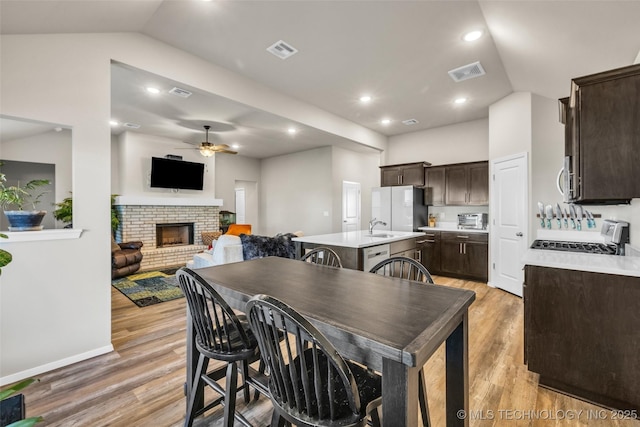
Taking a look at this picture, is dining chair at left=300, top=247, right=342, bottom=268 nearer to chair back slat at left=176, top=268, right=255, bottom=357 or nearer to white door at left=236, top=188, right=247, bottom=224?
chair back slat at left=176, top=268, right=255, bottom=357

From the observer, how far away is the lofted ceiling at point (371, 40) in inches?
87.8

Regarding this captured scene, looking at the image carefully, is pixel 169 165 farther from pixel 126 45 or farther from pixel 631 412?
pixel 631 412

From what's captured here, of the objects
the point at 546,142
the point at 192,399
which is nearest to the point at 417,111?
the point at 546,142

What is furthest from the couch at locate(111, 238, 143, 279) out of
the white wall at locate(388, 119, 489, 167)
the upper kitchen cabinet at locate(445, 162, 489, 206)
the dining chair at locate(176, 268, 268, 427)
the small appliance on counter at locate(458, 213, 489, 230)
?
the small appliance on counter at locate(458, 213, 489, 230)

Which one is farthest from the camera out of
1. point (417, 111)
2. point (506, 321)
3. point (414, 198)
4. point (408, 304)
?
point (414, 198)

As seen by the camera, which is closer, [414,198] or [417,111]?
[417,111]

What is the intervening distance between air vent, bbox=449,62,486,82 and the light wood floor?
3088mm

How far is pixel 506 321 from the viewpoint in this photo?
3172 millimetres

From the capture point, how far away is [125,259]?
5105 millimetres

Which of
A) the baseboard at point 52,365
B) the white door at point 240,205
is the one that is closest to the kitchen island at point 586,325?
the baseboard at point 52,365

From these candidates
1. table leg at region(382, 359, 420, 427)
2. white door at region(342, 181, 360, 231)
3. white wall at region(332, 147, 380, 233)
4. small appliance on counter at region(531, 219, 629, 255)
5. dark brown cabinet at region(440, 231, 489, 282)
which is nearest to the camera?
table leg at region(382, 359, 420, 427)

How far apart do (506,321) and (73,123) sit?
15.0 feet

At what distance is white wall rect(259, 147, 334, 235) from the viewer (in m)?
6.82

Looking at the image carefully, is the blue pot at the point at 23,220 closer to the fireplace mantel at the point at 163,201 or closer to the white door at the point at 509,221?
the fireplace mantel at the point at 163,201
